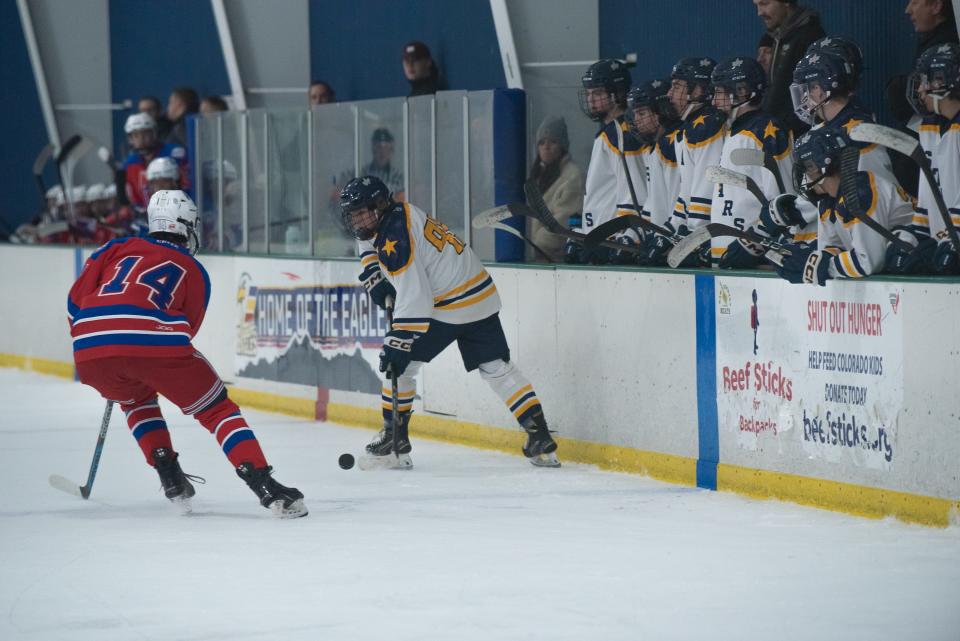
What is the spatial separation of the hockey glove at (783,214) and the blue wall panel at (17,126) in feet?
33.8

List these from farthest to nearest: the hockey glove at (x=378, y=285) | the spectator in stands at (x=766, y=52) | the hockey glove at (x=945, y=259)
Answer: the hockey glove at (x=378, y=285) < the spectator in stands at (x=766, y=52) < the hockey glove at (x=945, y=259)

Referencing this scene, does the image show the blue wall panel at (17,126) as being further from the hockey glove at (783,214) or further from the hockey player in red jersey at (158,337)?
the hockey glove at (783,214)

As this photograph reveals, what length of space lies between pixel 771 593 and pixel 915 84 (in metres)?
2.26

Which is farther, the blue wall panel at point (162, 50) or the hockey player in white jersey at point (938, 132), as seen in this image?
the blue wall panel at point (162, 50)

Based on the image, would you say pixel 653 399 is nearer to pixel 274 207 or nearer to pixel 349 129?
pixel 349 129

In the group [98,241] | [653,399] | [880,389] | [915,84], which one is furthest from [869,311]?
[98,241]

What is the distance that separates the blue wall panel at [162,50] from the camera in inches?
509

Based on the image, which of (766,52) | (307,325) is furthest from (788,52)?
(307,325)

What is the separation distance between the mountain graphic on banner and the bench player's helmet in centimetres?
259

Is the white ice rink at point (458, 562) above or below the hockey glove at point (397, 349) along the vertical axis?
below

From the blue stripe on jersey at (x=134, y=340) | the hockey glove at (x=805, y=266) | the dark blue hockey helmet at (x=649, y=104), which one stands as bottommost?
the blue stripe on jersey at (x=134, y=340)

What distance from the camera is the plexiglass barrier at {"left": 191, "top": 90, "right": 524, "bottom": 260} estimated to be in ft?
26.7

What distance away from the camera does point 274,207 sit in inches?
379

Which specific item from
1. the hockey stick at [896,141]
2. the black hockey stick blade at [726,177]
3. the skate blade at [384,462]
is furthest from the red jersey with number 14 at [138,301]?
the hockey stick at [896,141]
